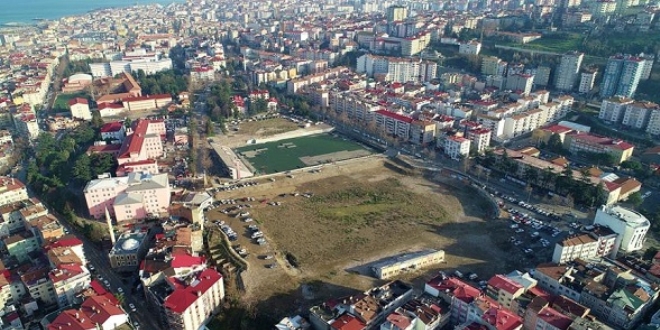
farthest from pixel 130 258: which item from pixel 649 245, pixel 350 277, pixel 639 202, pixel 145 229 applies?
pixel 639 202

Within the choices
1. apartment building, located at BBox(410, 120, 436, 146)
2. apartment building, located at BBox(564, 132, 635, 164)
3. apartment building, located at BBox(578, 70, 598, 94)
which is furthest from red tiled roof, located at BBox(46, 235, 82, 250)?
apartment building, located at BBox(578, 70, 598, 94)

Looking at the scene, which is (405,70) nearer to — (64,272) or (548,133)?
(548,133)

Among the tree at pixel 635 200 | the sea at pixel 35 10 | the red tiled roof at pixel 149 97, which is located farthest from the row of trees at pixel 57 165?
the sea at pixel 35 10

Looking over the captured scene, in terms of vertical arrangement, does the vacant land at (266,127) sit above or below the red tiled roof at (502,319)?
below

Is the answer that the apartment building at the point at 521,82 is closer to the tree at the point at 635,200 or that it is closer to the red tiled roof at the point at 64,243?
the tree at the point at 635,200

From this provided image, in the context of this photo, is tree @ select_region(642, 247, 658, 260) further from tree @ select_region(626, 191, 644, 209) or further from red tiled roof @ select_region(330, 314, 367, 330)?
red tiled roof @ select_region(330, 314, 367, 330)
